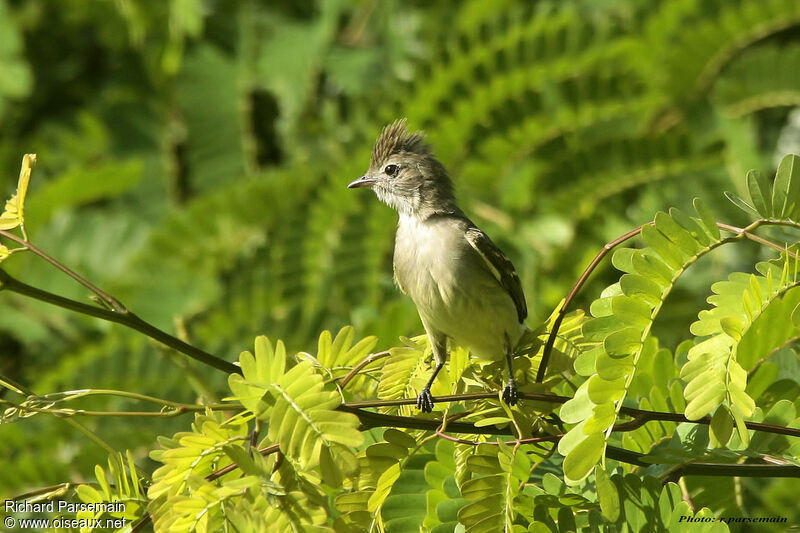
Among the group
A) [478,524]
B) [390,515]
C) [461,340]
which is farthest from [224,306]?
[478,524]

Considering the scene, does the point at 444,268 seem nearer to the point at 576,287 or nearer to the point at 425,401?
the point at 425,401

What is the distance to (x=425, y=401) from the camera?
284cm

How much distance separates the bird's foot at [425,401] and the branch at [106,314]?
68 centimetres

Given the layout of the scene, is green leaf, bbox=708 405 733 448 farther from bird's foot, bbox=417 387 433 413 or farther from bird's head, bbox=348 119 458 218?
bird's head, bbox=348 119 458 218

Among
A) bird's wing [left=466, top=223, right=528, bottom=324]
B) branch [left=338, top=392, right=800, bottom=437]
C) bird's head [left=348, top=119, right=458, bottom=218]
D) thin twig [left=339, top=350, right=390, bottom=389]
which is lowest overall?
branch [left=338, top=392, right=800, bottom=437]

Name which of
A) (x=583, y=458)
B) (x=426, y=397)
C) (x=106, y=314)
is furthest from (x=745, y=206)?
(x=106, y=314)

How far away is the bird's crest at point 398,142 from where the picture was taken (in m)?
4.84

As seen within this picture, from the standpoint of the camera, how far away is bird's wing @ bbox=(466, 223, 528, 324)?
3959mm

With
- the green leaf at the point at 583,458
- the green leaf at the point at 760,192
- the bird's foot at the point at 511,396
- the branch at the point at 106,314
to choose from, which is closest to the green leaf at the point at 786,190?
the green leaf at the point at 760,192

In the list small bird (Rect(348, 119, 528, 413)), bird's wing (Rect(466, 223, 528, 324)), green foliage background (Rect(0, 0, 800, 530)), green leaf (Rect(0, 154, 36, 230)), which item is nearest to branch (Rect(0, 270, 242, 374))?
green leaf (Rect(0, 154, 36, 230))

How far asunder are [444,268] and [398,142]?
3.87ft

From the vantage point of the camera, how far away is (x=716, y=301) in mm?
2359

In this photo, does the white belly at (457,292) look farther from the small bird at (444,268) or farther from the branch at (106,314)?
the branch at (106,314)

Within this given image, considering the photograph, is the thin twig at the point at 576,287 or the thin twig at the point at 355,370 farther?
the thin twig at the point at 355,370
